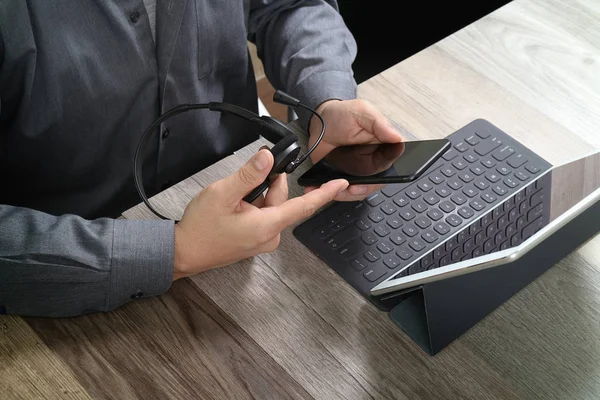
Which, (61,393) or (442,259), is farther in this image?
(442,259)

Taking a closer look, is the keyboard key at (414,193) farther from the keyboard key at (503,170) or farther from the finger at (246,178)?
the finger at (246,178)

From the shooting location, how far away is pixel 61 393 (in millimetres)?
841

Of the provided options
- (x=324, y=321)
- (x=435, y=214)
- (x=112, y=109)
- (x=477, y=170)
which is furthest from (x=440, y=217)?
(x=112, y=109)

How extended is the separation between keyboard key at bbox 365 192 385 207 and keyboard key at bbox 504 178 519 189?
179 mm

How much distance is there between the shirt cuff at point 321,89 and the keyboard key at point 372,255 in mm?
250

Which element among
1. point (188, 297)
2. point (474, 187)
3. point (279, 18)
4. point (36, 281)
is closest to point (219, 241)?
point (188, 297)

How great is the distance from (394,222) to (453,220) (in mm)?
80

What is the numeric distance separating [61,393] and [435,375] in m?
0.43

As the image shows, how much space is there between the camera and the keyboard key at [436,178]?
3.42 feet

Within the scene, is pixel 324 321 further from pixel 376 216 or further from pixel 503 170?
pixel 503 170

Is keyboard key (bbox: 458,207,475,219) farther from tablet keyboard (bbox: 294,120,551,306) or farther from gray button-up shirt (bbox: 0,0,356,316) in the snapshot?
gray button-up shirt (bbox: 0,0,356,316)

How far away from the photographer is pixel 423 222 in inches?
39.1

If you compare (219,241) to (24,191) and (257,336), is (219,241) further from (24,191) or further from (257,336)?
(24,191)

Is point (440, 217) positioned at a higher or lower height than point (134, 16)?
lower
